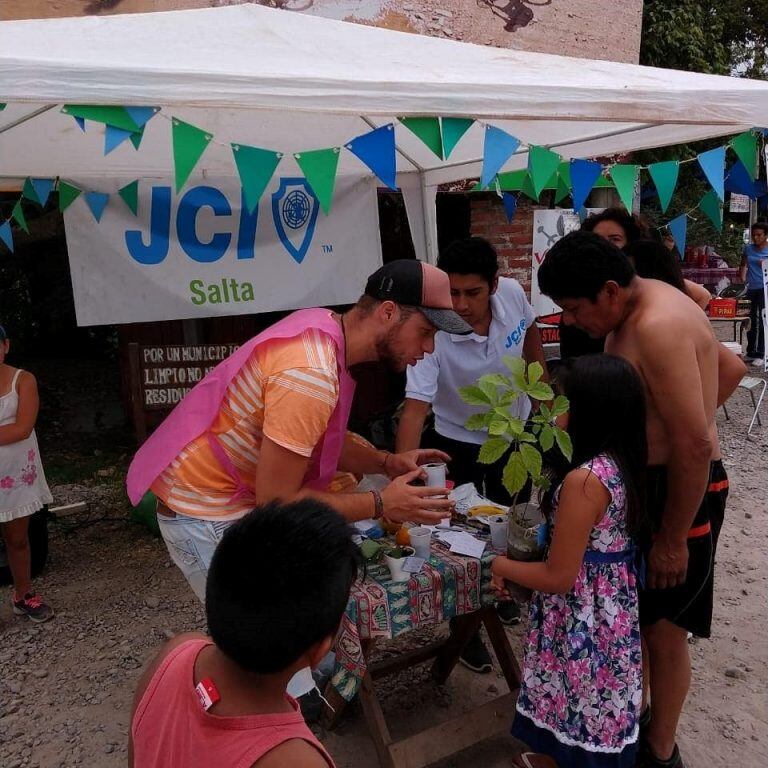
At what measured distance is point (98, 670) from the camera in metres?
3.16

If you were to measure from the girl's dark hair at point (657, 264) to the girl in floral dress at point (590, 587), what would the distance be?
3.58ft

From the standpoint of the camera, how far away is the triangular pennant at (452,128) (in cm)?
268

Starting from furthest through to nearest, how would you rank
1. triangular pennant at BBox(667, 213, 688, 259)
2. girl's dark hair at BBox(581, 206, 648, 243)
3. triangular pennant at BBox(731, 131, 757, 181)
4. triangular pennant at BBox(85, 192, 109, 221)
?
1. triangular pennant at BBox(85, 192, 109, 221)
2. triangular pennant at BBox(667, 213, 688, 259)
3. girl's dark hair at BBox(581, 206, 648, 243)
4. triangular pennant at BBox(731, 131, 757, 181)

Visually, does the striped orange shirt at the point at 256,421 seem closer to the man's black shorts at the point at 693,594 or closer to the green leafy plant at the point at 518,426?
the green leafy plant at the point at 518,426

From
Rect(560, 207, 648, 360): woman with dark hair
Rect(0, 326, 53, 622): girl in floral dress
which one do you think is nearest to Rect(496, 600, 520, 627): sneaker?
Rect(560, 207, 648, 360): woman with dark hair

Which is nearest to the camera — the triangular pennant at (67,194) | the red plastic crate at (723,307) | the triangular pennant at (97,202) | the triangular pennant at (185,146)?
the triangular pennant at (185,146)

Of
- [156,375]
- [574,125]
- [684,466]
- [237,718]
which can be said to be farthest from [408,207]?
[237,718]

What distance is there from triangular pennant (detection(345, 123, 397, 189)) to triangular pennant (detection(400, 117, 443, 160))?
8 centimetres

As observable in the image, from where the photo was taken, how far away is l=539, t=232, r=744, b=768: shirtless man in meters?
1.97

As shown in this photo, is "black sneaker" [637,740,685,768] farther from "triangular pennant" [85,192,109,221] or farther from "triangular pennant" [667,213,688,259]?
"triangular pennant" [85,192,109,221]

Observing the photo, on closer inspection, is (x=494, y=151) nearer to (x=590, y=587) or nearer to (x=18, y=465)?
(x=590, y=587)

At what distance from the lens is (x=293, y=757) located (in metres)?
0.96

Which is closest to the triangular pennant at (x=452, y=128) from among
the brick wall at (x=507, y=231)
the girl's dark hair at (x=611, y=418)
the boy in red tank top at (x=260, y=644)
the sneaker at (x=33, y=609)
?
the girl's dark hair at (x=611, y=418)

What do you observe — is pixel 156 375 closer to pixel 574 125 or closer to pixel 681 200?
pixel 574 125
